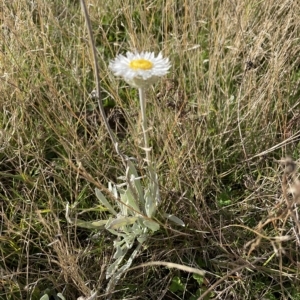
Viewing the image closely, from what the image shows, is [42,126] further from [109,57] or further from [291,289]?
[291,289]

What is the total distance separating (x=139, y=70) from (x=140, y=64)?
0.08ft

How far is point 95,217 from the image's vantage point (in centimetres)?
136

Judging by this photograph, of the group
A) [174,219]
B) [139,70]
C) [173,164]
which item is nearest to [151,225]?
[174,219]

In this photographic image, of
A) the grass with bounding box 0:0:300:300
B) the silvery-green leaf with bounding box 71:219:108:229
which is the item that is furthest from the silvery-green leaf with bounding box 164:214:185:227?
the silvery-green leaf with bounding box 71:219:108:229

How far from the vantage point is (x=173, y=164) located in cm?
131

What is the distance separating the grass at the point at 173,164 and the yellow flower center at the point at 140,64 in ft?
0.68

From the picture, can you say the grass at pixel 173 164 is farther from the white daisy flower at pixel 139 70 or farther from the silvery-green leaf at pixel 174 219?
the white daisy flower at pixel 139 70

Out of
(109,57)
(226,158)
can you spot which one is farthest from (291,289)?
(109,57)

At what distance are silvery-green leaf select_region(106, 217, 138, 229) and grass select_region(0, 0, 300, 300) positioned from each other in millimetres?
89

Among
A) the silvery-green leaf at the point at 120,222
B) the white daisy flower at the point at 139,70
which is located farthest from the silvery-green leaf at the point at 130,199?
the white daisy flower at the point at 139,70

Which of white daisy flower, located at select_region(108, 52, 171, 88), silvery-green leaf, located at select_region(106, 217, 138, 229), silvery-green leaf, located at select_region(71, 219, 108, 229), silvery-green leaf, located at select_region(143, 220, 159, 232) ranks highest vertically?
white daisy flower, located at select_region(108, 52, 171, 88)

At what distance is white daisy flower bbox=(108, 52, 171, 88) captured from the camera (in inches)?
38.6

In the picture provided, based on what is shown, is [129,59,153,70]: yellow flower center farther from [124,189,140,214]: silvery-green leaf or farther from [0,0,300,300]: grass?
[124,189,140,214]: silvery-green leaf

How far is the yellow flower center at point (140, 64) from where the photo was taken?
100cm
